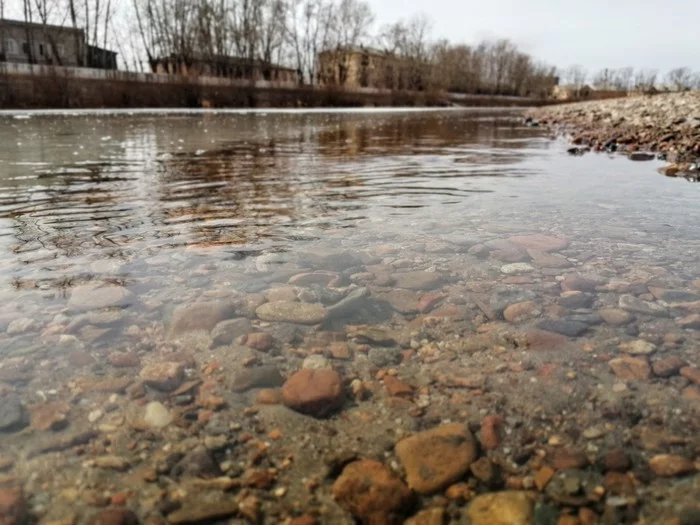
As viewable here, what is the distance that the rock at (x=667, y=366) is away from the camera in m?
1.41

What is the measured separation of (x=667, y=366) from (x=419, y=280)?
3.27 feet

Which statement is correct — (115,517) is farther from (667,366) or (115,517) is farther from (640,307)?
(640,307)

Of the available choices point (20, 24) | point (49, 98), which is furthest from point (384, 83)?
point (49, 98)

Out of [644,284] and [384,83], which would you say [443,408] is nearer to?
[644,284]

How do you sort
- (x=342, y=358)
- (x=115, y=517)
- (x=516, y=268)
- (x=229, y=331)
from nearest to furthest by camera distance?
(x=115, y=517) < (x=342, y=358) < (x=229, y=331) < (x=516, y=268)

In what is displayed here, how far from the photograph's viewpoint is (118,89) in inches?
1019

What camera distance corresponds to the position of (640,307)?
1.84 meters

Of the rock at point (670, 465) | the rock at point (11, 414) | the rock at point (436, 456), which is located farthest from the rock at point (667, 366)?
the rock at point (11, 414)

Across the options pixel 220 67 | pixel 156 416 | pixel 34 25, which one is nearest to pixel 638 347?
pixel 156 416

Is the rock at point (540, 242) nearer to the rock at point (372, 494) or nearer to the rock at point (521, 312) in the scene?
the rock at point (521, 312)

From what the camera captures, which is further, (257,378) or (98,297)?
(98,297)

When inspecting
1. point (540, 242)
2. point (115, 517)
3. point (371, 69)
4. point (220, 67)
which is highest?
point (371, 69)

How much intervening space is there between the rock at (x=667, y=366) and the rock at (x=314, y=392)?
95 centimetres

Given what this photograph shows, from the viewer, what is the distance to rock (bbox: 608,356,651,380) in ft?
4.62
